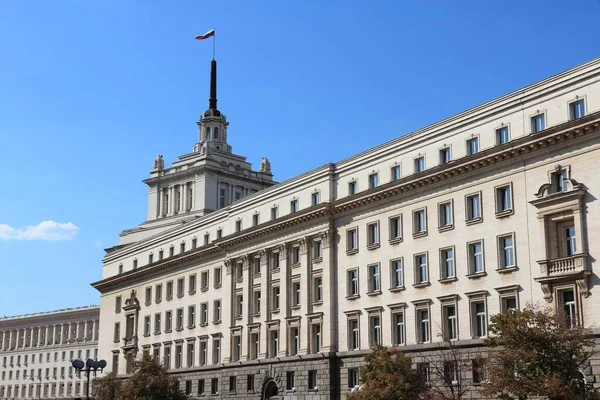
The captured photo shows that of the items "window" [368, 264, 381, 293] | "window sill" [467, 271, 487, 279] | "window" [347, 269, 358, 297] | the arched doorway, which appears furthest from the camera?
the arched doorway

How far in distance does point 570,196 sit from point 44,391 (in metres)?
120

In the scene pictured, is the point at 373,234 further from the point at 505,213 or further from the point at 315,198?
the point at 505,213

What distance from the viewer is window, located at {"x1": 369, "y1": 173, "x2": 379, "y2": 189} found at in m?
67.1

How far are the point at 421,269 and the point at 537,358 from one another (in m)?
20.4

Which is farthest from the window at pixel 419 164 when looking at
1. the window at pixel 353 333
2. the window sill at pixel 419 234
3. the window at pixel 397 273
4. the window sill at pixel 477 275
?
the window at pixel 353 333

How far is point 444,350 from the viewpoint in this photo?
5841cm

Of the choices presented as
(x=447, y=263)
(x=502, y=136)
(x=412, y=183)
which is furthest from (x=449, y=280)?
(x=502, y=136)

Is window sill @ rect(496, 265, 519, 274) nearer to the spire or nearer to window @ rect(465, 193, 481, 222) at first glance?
window @ rect(465, 193, 481, 222)

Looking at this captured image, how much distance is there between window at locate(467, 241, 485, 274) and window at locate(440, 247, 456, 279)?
1722 millimetres

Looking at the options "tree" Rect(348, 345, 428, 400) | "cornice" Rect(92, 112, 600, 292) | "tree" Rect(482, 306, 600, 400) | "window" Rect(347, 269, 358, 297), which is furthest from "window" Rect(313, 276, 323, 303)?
"tree" Rect(482, 306, 600, 400)

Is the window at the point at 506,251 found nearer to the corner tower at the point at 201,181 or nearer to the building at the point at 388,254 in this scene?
the building at the point at 388,254

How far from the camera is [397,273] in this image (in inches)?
2532

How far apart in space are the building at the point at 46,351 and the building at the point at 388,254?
47.7 meters

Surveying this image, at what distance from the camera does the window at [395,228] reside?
64562 mm
